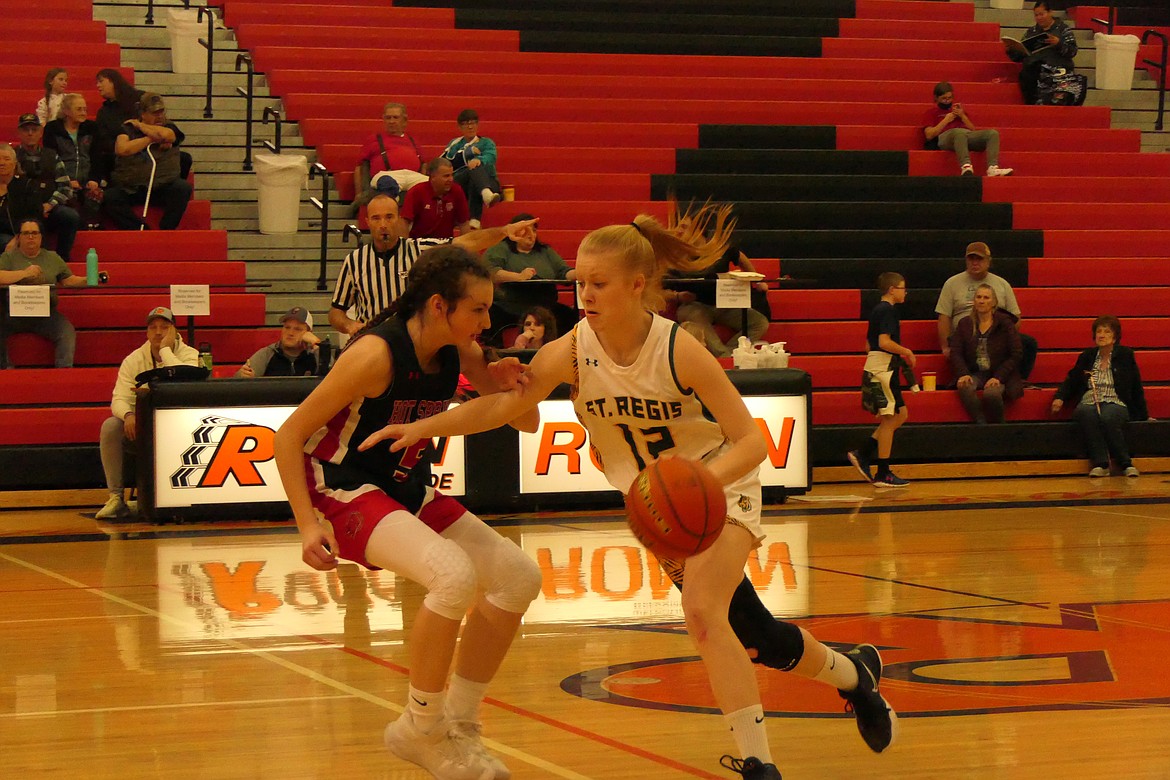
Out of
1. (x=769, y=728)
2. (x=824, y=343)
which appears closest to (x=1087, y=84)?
(x=824, y=343)

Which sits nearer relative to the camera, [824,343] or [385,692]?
[385,692]

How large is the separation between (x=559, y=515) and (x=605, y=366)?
661cm

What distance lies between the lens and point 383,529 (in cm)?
389

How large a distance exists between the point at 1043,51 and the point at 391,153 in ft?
26.7

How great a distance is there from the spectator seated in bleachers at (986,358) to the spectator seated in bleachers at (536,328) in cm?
396

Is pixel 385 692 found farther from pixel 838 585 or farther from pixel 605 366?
pixel 838 585

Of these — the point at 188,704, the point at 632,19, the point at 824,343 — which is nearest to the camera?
the point at 188,704

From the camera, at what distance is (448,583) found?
378 centimetres

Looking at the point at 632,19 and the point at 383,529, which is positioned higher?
the point at 632,19

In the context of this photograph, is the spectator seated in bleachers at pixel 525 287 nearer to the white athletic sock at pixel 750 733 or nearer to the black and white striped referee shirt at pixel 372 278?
the black and white striped referee shirt at pixel 372 278

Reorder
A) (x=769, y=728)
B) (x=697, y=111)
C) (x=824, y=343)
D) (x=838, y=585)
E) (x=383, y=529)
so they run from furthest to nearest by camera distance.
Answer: (x=697, y=111), (x=824, y=343), (x=838, y=585), (x=769, y=728), (x=383, y=529)

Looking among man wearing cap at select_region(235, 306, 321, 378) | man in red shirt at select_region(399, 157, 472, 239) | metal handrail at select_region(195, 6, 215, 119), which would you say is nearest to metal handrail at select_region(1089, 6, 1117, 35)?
man in red shirt at select_region(399, 157, 472, 239)

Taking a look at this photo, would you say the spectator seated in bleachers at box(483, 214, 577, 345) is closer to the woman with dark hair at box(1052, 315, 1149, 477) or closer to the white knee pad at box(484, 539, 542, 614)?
the woman with dark hair at box(1052, 315, 1149, 477)

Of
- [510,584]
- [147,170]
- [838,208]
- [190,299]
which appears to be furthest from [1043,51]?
[510,584]
